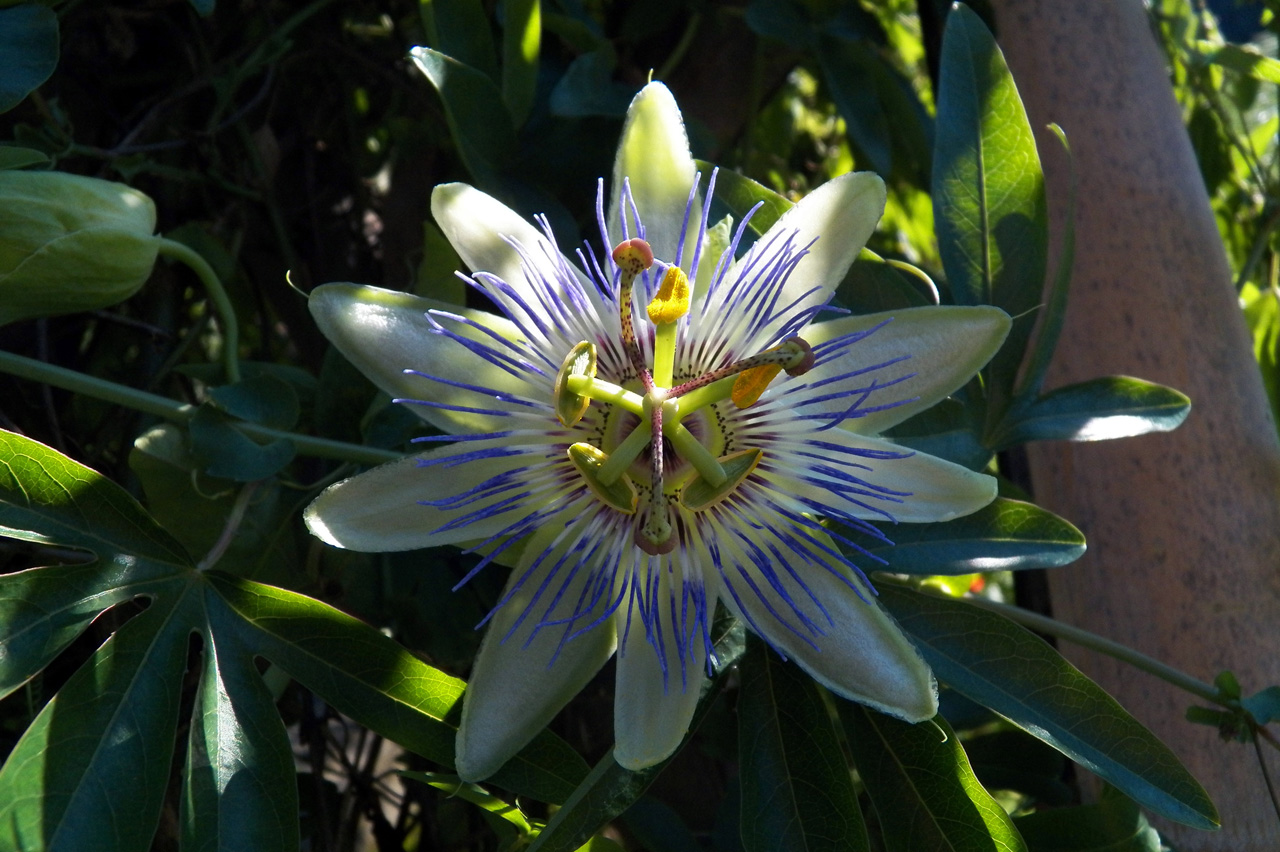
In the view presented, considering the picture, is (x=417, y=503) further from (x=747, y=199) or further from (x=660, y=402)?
(x=747, y=199)

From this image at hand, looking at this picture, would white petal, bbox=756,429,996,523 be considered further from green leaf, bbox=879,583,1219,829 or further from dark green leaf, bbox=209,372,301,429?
dark green leaf, bbox=209,372,301,429

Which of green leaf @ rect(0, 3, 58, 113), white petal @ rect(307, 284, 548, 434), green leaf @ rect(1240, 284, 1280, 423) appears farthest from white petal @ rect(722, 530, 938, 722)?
green leaf @ rect(1240, 284, 1280, 423)

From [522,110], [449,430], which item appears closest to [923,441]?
[449,430]

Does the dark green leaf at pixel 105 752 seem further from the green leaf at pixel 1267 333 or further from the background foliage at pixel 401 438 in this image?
the green leaf at pixel 1267 333

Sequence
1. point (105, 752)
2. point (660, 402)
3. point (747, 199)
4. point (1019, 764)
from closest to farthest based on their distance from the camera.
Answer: point (105, 752), point (660, 402), point (747, 199), point (1019, 764)

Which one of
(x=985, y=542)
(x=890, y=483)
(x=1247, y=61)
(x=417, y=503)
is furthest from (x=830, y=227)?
(x=1247, y=61)
